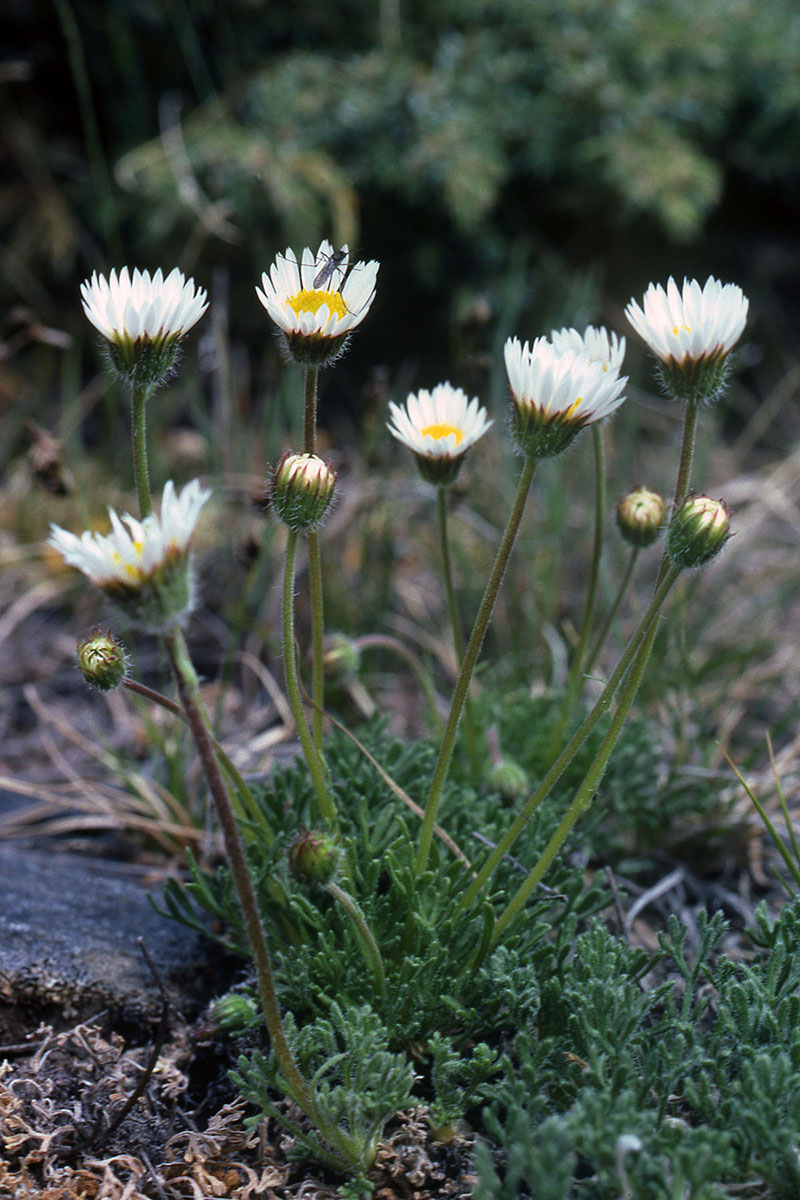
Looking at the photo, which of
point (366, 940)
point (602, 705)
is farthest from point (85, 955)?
point (602, 705)

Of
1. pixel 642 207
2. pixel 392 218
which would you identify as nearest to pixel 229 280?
pixel 392 218

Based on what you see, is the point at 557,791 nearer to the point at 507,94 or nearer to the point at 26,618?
the point at 26,618

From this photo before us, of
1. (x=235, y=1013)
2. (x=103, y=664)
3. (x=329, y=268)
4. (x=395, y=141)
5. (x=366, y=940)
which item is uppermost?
(x=395, y=141)

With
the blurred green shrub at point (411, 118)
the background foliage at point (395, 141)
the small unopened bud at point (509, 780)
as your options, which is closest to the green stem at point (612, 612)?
the small unopened bud at point (509, 780)

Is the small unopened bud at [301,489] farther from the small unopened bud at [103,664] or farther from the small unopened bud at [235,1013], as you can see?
the small unopened bud at [235,1013]

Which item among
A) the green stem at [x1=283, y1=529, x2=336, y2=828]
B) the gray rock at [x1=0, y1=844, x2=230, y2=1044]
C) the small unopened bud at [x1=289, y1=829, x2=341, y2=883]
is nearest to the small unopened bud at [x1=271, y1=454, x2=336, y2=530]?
the green stem at [x1=283, y1=529, x2=336, y2=828]

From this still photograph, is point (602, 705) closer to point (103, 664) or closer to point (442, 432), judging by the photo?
point (442, 432)
